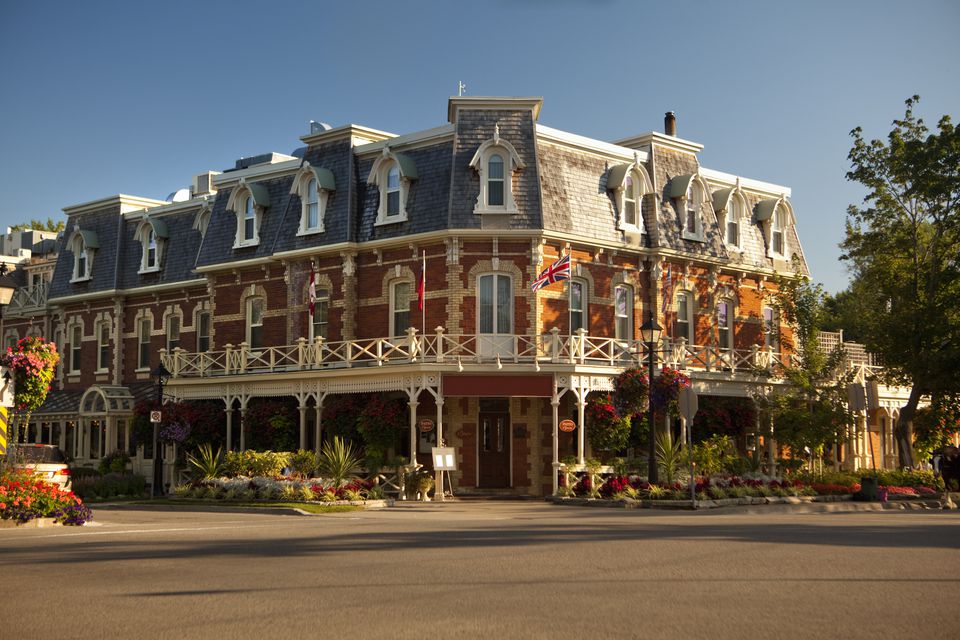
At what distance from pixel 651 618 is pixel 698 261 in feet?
90.4

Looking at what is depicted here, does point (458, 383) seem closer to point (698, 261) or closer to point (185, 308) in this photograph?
point (698, 261)

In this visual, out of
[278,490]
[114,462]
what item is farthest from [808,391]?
[114,462]

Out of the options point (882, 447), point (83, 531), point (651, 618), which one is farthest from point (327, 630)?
point (882, 447)

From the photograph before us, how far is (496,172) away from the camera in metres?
31.8

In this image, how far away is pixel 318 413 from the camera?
104 ft

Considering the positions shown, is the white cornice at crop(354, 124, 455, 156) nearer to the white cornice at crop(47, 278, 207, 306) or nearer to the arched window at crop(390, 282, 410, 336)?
the arched window at crop(390, 282, 410, 336)

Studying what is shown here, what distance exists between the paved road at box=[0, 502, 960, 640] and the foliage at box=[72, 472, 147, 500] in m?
14.5

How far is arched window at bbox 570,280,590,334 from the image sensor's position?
108 feet

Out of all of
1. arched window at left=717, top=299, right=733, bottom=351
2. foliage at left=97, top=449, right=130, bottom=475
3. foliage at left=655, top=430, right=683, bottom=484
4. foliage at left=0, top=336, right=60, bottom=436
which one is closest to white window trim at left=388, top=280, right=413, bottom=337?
foliage at left=655, top=430, right=683, bottom=484

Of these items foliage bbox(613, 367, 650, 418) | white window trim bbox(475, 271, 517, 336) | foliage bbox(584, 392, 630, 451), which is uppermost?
white window trim bbox(475, 271, 517, 336)

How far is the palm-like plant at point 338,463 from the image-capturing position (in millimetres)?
28094

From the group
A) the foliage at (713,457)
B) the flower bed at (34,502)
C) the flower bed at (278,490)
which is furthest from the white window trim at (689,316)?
the flower bed at (34,502)

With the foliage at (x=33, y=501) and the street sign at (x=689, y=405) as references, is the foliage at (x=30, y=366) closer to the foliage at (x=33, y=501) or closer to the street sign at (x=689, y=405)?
the foliage at (x=33, y=501)

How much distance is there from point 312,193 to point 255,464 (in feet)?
31.1
